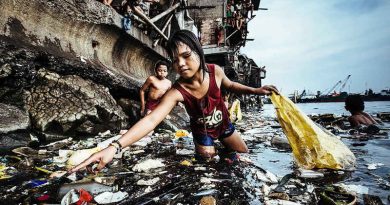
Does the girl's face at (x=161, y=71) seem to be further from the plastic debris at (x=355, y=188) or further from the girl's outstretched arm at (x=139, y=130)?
the plastic debris at (x=355, y=188)

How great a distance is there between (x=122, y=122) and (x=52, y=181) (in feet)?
9.79

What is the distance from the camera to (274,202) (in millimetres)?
1678

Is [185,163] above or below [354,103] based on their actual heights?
below

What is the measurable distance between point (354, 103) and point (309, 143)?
3964 mm

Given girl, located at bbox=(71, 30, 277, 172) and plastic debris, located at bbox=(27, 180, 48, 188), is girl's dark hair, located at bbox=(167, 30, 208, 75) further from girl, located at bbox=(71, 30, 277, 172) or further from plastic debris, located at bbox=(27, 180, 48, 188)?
plastic debris, located at bbox=(27, 180, 48, 188)

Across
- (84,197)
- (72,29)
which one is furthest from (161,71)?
(84,197)

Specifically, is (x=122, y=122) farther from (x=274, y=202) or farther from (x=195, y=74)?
(x=274, y=202)

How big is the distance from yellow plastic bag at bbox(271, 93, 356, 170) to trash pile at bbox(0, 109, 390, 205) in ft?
0.34

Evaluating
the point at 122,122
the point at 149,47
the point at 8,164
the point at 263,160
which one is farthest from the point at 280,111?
the point at 149,47

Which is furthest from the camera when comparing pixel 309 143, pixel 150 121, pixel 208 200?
pixel 309 143

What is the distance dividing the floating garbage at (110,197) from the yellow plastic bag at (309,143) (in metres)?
1.72

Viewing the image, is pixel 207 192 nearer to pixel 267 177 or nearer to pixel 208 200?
pixel 208 200

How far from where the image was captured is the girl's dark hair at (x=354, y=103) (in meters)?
5.43

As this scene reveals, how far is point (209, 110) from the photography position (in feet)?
8.98
